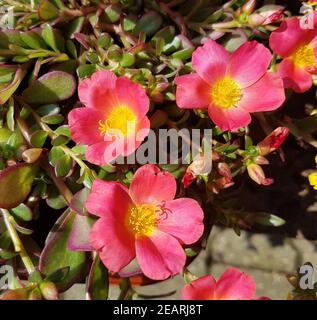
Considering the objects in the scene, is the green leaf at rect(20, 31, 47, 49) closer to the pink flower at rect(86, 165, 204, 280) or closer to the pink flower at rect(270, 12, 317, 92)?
the pink flower at rect(86, 165, 204, 280)

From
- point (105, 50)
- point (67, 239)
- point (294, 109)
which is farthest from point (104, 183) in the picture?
point (294, 109)

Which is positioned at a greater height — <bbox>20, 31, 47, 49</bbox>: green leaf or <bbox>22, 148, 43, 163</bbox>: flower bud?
<bbox>20, 31, 47, 49</bbox>: green leaf

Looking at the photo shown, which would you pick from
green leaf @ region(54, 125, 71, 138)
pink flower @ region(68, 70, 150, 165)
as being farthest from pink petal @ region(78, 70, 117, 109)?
green leaf @ region(54, 125, 71, 138)

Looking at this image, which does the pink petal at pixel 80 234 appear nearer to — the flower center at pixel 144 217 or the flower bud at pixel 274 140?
the flower center at pixel 144 217

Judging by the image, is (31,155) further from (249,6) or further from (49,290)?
(249,6)

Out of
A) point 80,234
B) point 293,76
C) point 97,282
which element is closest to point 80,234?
point 80,234

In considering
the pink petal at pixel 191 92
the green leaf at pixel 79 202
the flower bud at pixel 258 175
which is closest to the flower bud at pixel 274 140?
the flower bud at pixel 258 175
